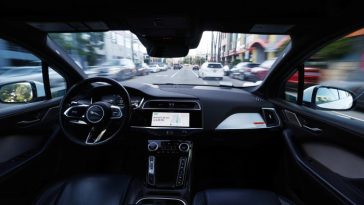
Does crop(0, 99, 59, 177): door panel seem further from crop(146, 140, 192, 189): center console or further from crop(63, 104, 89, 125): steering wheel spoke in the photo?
crop(146, 140, 192, 189): center console

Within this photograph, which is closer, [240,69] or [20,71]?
[20,71]

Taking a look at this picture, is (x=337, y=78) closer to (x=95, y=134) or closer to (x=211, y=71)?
(x=211, y=71)

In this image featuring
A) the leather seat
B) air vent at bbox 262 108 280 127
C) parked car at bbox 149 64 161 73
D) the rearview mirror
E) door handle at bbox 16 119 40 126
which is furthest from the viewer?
parked car at bbox 149 64 161 73

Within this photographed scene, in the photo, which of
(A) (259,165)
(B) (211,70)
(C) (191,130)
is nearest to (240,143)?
(A) (259,165)

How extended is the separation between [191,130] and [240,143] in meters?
0.60

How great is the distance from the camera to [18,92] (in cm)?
261

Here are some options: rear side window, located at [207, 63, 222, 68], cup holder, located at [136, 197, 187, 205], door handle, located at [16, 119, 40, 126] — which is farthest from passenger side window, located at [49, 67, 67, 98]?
rear side window, located at [207, 63, 222, 68]

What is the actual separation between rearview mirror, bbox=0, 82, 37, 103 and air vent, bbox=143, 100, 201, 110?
109cm

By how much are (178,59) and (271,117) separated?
111cm

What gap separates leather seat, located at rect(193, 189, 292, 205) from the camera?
1.99 meters

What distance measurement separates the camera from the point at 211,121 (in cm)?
288

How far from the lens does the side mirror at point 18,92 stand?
97.3 inches

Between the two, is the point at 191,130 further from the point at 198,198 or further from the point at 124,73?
the point at 124,73

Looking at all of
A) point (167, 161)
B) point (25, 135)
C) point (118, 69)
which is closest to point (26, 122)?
point (25, 135)
